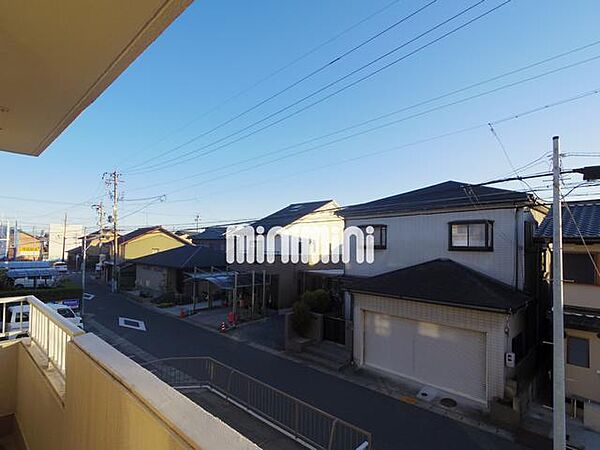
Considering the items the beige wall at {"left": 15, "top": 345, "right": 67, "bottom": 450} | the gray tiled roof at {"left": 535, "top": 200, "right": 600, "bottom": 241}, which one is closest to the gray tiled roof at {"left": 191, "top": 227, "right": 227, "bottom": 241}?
the gray tiled roof at {"left": 535, "top": 200, "right": 600, "bottom": 241}

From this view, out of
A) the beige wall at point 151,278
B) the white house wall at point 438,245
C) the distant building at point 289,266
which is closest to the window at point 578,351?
the white house wall at point 438,245

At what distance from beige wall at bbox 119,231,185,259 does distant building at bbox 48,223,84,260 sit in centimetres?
1946

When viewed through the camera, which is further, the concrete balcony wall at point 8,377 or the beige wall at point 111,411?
the concrete balcony wall at point 8,377

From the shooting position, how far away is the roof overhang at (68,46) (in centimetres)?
137

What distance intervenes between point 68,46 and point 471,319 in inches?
366

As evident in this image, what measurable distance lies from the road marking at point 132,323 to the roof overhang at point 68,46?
14.5 meters

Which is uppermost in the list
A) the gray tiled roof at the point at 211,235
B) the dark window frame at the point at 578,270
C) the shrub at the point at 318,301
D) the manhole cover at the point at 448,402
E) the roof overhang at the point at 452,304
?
the gray tiled roof at the point at 211,235

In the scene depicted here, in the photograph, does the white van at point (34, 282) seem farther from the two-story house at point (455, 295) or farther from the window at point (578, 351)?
the window at point (578, 351)

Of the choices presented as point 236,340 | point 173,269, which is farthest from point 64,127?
point 173,269

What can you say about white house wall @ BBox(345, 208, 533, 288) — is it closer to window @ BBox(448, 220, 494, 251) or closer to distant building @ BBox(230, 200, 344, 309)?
window @ BBox(448, 220, 494, 251)

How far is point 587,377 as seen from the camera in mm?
8250

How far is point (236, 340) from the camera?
528 inches

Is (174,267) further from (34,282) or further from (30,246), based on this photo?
(30,246)

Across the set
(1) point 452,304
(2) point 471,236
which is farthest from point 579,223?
(1) point 452,304
